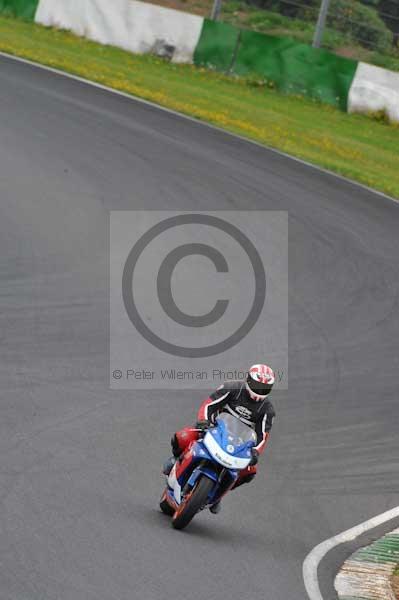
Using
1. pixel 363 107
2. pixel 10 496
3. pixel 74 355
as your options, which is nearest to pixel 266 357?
pixel 74 355

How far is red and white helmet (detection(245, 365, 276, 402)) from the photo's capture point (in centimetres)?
943

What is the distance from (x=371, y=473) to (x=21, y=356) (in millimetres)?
3955

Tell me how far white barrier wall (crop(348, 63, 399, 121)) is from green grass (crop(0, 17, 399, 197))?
0.40 meters

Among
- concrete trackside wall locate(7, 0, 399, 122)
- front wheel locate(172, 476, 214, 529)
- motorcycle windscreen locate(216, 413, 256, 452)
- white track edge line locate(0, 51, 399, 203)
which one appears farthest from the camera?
concrete trackside wall locate(7, 0, 399, 122)

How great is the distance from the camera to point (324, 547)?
988 cm

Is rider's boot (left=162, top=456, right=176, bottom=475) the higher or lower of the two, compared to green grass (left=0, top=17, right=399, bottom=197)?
higher

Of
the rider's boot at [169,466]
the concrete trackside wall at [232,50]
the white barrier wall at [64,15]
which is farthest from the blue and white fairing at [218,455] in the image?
the white barrier wall at [64,15]

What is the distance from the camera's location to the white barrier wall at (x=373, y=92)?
3134cm

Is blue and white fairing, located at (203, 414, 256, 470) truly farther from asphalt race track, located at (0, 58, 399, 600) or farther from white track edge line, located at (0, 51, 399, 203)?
white track edge line, located at (0, 51, 399, 203)

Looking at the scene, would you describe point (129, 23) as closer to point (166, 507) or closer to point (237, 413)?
point (237, 413)

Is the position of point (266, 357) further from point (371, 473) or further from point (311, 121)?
point (311, 121)

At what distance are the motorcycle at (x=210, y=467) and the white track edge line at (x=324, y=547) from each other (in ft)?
3.03

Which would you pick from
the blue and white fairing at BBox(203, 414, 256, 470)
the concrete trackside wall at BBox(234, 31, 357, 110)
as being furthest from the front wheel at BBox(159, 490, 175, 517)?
the concrete trackside wall at BBox(234, 31, 357, 110)

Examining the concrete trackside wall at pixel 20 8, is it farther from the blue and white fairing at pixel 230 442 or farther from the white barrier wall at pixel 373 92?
the blue and white fairing at pixel 230 442
